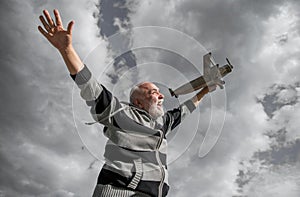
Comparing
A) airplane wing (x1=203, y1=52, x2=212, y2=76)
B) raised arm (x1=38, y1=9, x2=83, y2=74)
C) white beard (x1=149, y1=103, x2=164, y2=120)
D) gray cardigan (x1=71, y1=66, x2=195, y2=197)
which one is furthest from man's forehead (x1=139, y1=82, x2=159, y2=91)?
raised arm (x1=38, y1=9, x2=83, y2=74)

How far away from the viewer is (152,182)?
12.3ft

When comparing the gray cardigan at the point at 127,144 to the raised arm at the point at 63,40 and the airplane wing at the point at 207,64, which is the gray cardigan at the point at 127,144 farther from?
the airplane wing at the point at 207,64

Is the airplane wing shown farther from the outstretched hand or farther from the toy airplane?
the outstretched hand

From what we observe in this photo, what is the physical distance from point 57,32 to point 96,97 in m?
0.89

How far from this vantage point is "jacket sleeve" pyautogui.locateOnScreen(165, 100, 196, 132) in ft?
15.9

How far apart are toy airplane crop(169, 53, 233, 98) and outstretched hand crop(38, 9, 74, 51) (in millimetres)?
2162

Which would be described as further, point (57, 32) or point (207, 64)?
point (207, 64)

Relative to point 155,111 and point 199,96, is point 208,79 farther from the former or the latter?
point 155,111

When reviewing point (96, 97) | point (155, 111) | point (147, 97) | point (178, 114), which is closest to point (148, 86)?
point (147, 97)

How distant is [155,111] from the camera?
454 cm

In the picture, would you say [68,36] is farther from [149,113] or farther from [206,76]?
[206,76]

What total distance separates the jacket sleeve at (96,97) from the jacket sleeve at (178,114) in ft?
3.87

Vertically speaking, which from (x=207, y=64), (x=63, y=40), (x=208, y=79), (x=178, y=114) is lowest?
(x=63, y=40)

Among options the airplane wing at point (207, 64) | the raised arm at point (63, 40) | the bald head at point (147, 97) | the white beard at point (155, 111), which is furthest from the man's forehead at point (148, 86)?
the raised arm at point (63, 40)
